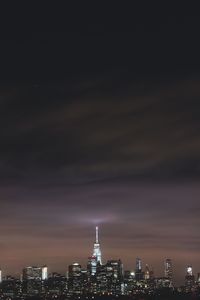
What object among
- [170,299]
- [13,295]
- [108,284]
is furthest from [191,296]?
[108,284]

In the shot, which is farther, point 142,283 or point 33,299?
point 142,283

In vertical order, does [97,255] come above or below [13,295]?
above

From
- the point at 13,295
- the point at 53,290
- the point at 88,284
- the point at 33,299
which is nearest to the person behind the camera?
the point at 33,299

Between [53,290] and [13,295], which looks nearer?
[13,295]

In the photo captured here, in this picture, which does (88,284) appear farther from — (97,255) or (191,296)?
(191,296)

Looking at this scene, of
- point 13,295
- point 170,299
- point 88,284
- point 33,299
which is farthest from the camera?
point 88,284

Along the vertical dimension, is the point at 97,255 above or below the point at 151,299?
above

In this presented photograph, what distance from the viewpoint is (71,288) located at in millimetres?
171625

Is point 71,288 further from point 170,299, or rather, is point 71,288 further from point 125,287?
point 170,299

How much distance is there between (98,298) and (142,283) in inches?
2035

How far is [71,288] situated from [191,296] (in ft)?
189

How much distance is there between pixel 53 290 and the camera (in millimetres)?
166625

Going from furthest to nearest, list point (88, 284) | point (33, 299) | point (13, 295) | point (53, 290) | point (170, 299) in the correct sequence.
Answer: point (88, 284) < point (53, 290) < point (13, 295) < point (33, 299) < point (170, 299)

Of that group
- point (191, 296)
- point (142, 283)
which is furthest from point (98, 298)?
point (142, 283)
